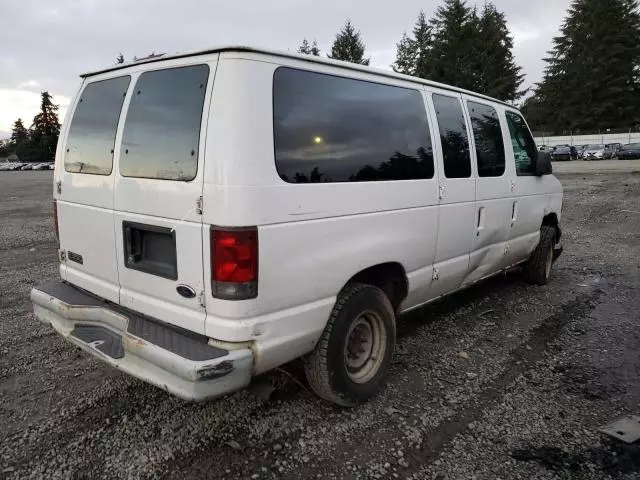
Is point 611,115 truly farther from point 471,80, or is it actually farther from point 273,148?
point 273,148

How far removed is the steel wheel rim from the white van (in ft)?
0.04

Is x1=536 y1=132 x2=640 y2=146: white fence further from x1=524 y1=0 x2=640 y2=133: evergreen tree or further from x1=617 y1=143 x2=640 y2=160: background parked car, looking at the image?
x1=617 y1=143 x2=640 y2=160: background parked car

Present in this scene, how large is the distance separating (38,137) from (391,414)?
326 ft

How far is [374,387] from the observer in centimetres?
342

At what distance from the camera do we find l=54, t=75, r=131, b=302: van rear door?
10.3 feet

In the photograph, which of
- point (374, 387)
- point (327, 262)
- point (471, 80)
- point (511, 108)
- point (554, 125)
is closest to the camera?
point (327, 262)

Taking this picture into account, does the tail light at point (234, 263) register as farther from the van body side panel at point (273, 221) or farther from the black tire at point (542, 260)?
the black tire at point (542, 260)

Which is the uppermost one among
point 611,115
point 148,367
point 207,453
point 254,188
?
point 611,115

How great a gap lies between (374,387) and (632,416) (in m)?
1.67

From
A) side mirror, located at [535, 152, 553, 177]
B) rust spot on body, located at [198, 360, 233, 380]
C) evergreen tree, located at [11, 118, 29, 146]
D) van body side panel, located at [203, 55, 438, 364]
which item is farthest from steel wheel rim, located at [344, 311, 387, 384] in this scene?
evergreen tree, located at [11, 118, 29, 146]

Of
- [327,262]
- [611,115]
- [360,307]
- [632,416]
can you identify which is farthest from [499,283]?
[611,115]

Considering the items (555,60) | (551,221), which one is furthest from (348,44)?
(551,221)

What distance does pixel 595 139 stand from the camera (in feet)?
188

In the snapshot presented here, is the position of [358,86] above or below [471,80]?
below
